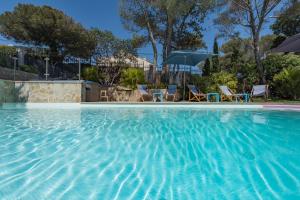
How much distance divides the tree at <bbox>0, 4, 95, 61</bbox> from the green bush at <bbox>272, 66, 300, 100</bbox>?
15383 millimetres

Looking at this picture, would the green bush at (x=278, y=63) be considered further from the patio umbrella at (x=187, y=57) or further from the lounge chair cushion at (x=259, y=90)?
the patio umbrella at (x=187, y=57)

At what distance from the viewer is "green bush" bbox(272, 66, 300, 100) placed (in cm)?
1126

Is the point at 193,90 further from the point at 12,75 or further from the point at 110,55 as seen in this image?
the point at 12,75

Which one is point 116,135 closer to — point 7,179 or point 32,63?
point 7,179

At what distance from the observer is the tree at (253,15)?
43.7 ft

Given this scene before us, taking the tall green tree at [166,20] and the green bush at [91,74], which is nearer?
the tall green tree at [166,20]

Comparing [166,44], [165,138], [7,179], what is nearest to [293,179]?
[165,138]

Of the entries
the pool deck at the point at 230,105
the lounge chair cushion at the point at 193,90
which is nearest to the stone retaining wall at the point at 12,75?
the pool deck at the point at 230,105

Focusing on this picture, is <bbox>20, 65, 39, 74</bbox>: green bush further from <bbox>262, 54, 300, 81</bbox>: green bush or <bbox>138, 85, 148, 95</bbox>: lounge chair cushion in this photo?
<bbox>262, 54, 300, 81</bbox>: green bush

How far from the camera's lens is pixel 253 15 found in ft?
44.2

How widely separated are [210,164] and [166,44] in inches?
534

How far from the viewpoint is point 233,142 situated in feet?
12.6

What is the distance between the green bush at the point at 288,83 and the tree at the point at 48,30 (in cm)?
1538

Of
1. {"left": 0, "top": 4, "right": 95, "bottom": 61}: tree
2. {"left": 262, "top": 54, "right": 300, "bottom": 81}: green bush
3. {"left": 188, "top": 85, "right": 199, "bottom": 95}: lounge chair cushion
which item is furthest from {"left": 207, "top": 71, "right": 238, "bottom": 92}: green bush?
{"left": 0, "top": 4, "right": 95, "bottom": 61}: tree
